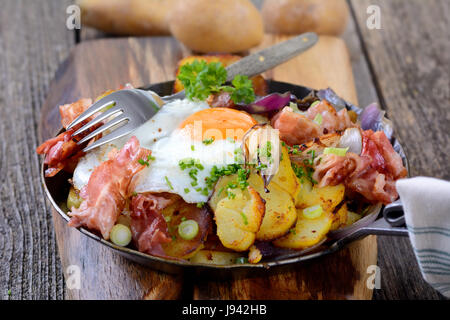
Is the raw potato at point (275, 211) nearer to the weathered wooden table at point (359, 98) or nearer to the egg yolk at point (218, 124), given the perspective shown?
the egg yolk at point (218, 124)

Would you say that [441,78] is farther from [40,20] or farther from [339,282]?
[40,20]

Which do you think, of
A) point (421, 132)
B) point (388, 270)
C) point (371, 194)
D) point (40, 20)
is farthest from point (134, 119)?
point (40, 20)

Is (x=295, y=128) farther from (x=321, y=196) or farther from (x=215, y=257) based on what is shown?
(x=215, y=257)

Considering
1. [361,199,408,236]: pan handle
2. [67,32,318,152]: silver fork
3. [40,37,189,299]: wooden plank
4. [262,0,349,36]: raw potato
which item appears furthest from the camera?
[262,0,349,36]: raw potato

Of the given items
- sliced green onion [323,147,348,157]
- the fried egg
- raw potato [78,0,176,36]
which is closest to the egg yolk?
the fried egg

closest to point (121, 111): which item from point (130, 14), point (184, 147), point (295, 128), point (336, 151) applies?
point (184, 147)

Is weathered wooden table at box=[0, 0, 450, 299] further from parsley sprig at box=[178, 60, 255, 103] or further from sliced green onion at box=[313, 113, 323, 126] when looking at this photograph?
parsley sprig at box=[178, 60, 255, 103]

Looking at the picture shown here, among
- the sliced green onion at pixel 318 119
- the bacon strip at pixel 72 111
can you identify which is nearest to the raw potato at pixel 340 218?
the sliced green onion at pixel 318 119
